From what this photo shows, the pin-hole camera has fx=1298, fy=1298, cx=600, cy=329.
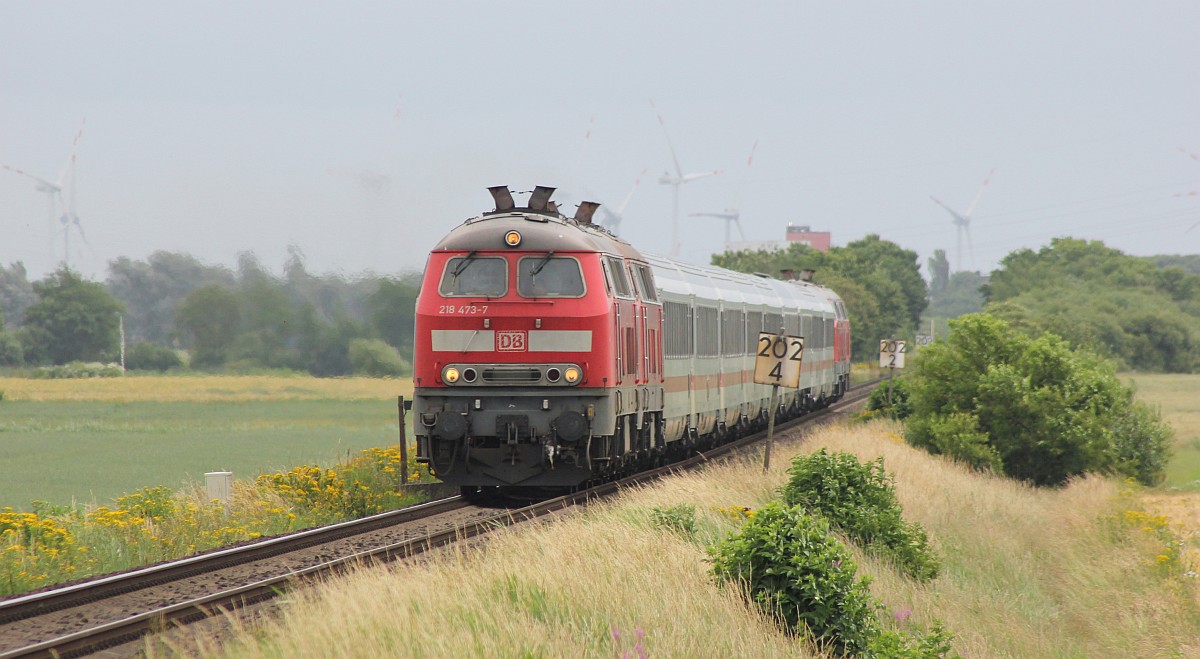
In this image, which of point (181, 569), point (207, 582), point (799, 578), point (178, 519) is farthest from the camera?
point (178, 519)

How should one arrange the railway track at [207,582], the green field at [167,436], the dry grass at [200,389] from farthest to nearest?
the dry grass at [200,389] < the green field at [167,436] < the railway track at [207,582]

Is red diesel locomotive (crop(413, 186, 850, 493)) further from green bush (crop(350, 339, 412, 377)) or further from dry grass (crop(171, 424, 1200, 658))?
green bush (crop(350, 339, 412, 377))

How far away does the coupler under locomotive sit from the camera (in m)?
16.5

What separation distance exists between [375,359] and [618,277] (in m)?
24.9

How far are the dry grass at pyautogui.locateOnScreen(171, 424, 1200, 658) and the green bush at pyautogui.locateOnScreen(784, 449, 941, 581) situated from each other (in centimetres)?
49

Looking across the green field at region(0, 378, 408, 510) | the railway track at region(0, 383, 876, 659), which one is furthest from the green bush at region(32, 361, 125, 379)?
Answer: the railway track at region(0, 383, 876, 659)

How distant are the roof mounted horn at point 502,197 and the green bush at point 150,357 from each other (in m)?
34.9

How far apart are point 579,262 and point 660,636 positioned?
29.5 feet

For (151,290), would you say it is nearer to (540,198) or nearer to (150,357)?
(150,357)

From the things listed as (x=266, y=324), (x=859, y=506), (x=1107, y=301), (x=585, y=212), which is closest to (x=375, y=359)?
(x=266, y=324)

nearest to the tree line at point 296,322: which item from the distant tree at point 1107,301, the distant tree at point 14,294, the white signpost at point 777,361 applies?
the white signpost at point 777,361

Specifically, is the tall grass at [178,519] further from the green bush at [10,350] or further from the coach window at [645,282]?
the green bush at [10,350]

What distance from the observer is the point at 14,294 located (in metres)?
93.5

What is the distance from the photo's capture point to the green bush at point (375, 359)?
41500 millimetres
